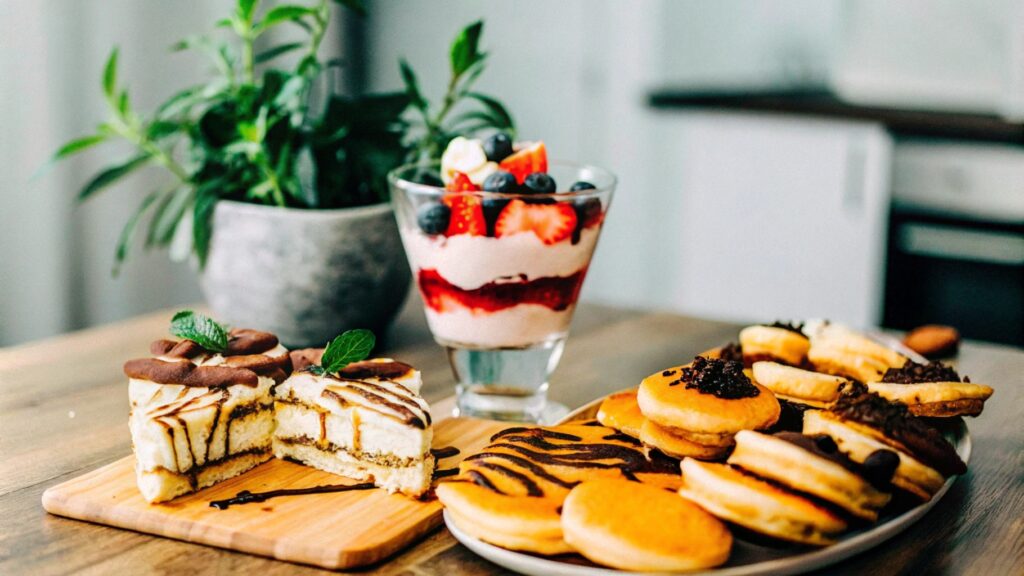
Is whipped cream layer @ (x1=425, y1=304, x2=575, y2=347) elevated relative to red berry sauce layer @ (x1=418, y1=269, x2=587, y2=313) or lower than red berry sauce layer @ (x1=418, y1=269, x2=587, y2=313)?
lower

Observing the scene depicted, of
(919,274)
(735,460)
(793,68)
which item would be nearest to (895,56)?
(793,68)

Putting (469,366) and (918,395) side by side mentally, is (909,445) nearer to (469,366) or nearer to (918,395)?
(918,395)

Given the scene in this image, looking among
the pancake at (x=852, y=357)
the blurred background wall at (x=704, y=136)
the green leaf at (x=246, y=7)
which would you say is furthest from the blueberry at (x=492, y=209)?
the blurred background wall at (x=704, y=136)

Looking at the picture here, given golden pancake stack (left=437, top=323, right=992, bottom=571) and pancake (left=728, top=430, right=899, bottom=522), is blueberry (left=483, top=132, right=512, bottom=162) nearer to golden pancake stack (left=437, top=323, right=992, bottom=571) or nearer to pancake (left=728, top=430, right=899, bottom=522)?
golden pancake stack (left=437, top=323, right=992, bottom=571)

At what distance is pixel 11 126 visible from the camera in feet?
8.07

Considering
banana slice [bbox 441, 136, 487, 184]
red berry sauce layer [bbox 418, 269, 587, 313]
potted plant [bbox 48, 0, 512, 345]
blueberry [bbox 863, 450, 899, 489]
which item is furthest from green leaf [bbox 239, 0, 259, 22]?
blueberry [bbox 863, 450, 899, 489]

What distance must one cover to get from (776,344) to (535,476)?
50 cm

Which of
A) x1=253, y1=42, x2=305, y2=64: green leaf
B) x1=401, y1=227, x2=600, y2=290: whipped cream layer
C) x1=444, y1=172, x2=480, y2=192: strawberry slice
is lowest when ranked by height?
x1=401, y1=227, x2=600, y2=290: whipped cream layer

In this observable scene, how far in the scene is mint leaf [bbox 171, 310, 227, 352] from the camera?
3.64ft

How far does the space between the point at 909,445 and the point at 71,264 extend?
237 centimetres

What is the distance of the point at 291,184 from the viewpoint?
1.48 metres

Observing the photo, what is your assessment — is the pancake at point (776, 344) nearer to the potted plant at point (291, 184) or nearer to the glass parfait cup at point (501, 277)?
the glass parfait cup at point (501, 277)

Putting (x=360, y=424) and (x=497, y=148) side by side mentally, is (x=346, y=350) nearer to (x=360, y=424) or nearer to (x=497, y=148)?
(x=360, y=424)

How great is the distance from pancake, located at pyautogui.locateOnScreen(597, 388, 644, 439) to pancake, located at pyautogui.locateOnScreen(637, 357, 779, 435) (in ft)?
0.13
